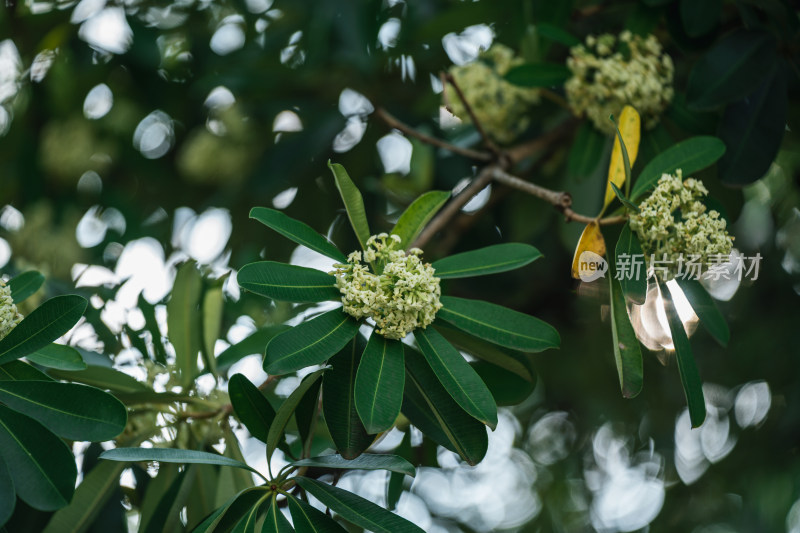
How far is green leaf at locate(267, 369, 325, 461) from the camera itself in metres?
1.09

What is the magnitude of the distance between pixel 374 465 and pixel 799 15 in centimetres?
157

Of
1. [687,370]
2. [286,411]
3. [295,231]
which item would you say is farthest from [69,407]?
[687,370]

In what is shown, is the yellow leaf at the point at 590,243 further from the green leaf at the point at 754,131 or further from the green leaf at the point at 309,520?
the green leaf at the point at 309,520

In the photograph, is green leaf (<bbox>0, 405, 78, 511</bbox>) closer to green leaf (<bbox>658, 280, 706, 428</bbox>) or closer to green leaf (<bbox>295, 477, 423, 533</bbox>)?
green leaf (<bbox>295, 477, 423, 533</bbox>)

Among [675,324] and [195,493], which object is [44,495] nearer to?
[195,493]

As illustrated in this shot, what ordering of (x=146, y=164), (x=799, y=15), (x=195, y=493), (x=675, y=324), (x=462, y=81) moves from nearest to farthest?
(x=675, y=324) → (x=195, y=493) → (x=799, y=15) → (x=462, y=81) → (x=146, y=164)

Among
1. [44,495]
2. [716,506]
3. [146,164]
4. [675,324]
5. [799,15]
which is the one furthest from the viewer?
[146,164]

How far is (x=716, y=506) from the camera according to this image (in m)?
2.58

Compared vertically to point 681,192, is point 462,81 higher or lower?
lower

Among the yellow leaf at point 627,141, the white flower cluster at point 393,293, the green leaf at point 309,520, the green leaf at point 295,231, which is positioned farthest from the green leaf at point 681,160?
the green leaf at point 309,520

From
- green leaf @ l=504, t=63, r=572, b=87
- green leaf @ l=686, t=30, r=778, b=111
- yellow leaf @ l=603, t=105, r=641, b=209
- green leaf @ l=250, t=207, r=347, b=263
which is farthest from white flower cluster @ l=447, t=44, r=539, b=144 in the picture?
green leaf @ l=250, t=207, r=347, b=263

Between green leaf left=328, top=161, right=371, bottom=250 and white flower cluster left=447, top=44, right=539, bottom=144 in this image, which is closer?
green leaf left=328, top=161, right=371, bottom=250

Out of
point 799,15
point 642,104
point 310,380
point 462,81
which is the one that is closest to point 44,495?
point 310,380

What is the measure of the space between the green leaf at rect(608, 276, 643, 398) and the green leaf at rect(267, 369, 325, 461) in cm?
46
